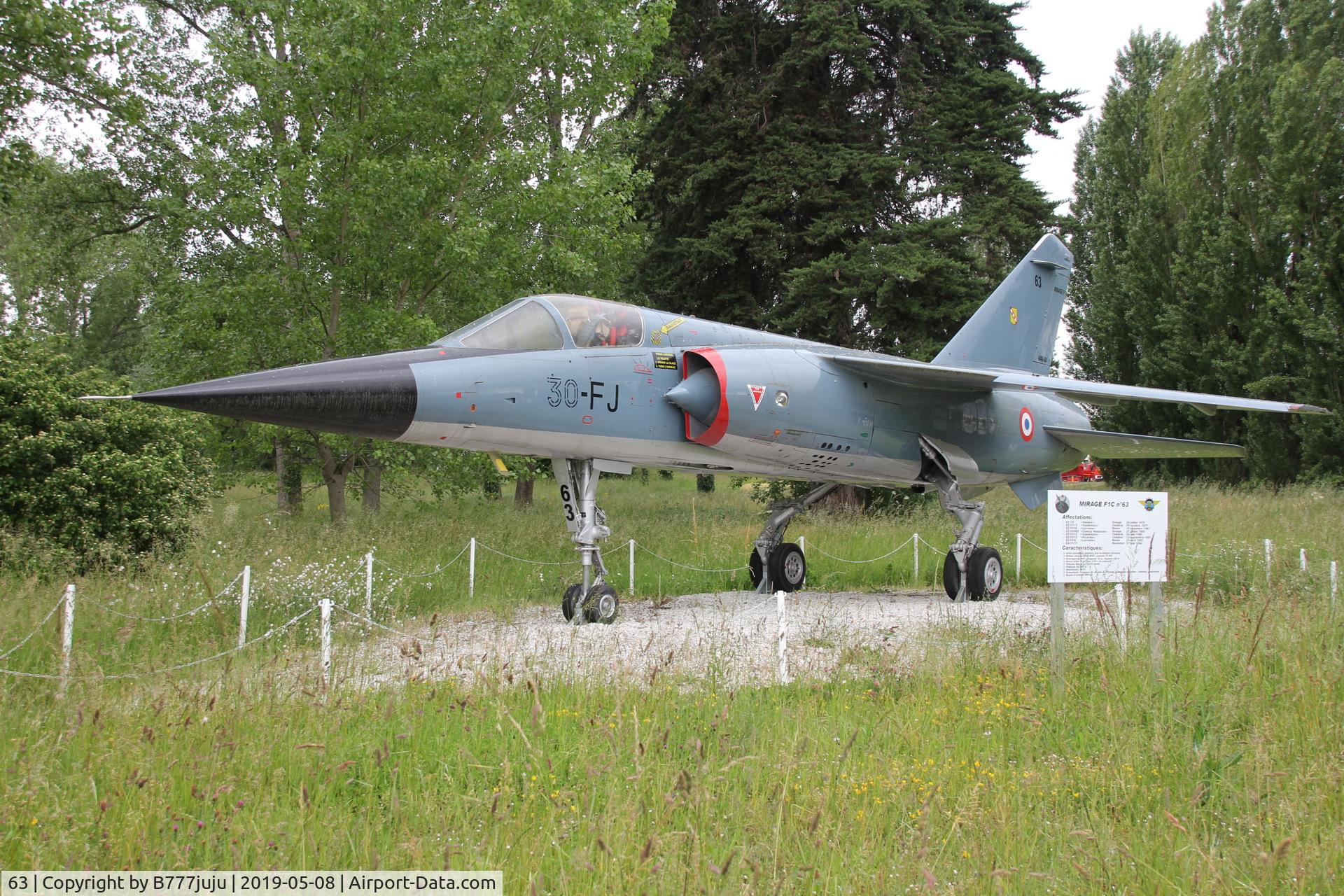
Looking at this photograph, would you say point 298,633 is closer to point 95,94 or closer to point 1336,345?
point 95,94

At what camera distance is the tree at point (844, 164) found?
1895 centimetres

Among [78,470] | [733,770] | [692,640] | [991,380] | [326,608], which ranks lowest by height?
[692,640]

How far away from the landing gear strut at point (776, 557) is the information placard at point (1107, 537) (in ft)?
20.1

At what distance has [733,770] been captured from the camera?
3949 mm

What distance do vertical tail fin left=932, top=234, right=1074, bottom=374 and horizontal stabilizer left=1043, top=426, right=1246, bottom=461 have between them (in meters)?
1.35

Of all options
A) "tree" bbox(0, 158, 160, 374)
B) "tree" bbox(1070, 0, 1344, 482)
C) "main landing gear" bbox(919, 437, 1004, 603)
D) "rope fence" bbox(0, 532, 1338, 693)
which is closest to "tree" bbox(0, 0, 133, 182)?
"tree" bbox(0, 158, 160, 374)

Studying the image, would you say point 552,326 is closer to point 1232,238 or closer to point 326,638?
point 326,638

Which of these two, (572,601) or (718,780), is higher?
(718,780)

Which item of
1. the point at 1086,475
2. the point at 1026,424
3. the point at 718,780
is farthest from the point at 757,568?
the point at 1086,475

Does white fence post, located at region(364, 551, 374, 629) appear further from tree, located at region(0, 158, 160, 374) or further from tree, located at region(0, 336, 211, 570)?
tree, located at region(0, 158, 160, 374)

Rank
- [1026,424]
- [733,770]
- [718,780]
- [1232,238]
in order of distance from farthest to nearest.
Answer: [1232,238], [1026,424], [733,770], [718,780]

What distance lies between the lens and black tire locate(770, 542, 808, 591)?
11961mm

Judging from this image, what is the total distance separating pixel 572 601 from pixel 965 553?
496 cm

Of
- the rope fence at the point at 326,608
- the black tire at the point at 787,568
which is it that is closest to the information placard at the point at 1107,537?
the rope fence at the point at 326,608
